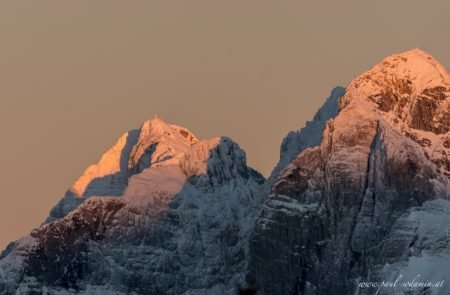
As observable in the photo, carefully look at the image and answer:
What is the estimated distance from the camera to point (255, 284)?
167ft
